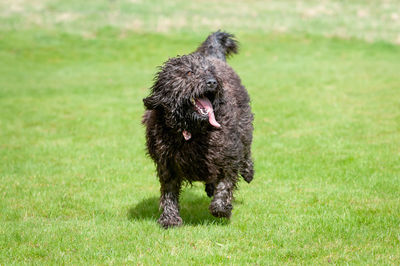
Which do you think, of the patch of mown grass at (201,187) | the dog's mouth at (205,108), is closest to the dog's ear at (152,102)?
the dog's mouth at (205,108)

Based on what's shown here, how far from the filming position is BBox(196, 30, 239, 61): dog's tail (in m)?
9.90

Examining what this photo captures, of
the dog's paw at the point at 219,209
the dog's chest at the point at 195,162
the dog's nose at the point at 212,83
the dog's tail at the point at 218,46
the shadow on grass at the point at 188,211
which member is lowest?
the shadow on grass at the point at 188,211

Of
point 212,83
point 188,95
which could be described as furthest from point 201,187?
point 212,83

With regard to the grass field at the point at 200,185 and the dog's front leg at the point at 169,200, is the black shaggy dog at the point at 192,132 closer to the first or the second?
the dog's front leg at the point at 169,200

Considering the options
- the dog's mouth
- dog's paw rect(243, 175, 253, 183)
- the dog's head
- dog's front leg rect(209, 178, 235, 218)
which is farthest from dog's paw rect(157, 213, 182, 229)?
dog's paw rect(243, 175, 253, 183)

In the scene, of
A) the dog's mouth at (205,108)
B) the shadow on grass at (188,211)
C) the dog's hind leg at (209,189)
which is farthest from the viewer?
the dog's hind leg at (209,189)

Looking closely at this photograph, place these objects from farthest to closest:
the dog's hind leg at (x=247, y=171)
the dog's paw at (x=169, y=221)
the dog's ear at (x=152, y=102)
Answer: the dog's hind leg at (x=247, y=171)
the dog's paw at (x=169, y=221)
the dog's ear at (x=152, y=102)

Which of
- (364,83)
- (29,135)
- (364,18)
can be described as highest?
(364,18)

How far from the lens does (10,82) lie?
2291 cm

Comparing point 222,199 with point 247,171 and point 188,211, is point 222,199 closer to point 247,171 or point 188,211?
point 188,211

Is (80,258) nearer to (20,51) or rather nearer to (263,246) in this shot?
(263,246)

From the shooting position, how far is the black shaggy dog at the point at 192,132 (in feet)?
22.5

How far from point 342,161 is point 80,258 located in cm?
617

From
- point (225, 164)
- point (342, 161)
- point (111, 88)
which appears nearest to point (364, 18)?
point (111, 88)
